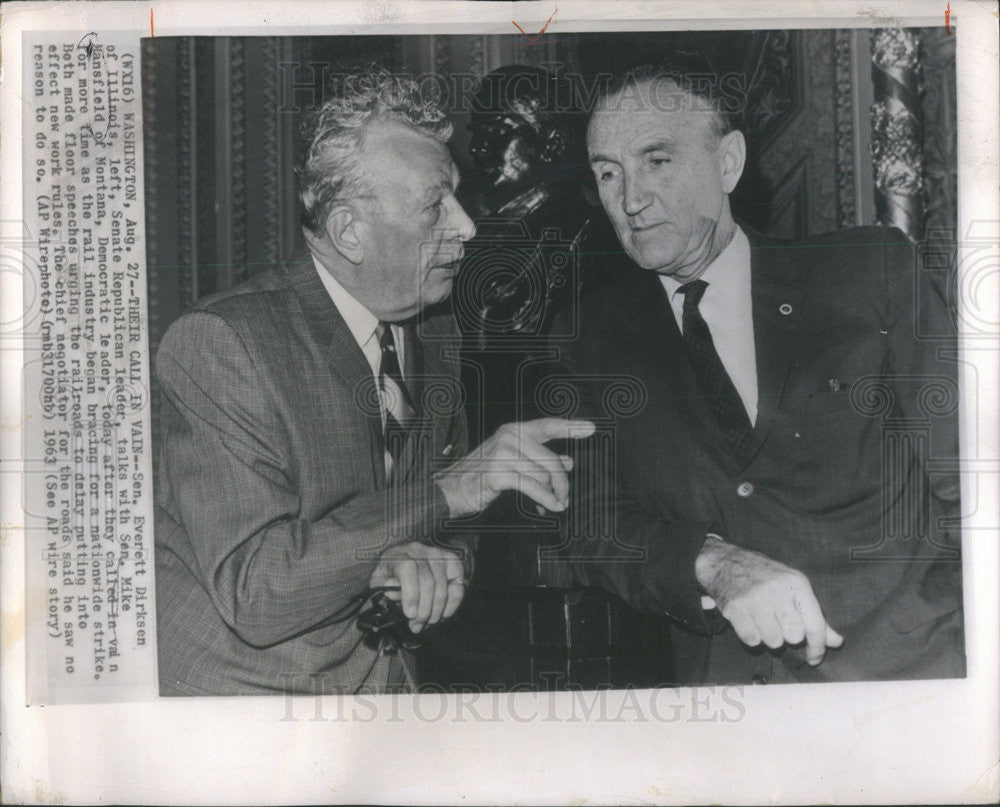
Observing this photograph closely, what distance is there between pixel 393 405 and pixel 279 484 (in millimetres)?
323

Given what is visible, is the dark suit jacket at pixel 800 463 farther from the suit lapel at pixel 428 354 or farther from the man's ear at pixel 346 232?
the man's ear at pixel 346 232

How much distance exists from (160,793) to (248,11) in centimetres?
190

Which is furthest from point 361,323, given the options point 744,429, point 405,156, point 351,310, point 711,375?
point 744,429

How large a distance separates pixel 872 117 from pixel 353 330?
1367mm

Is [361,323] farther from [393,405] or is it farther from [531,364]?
[531,364]

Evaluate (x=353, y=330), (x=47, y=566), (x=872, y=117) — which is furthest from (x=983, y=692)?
(x=47, y=566)

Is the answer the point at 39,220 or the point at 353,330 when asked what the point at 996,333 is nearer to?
the point at 353,330

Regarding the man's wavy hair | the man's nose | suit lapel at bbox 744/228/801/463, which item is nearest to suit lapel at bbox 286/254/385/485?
the man's wavy hair

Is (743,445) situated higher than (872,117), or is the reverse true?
(872,117)

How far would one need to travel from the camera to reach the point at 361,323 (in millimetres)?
2096

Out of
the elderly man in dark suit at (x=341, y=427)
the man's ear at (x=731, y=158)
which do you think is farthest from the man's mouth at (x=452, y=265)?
the man's ear at (x=731, y=158)

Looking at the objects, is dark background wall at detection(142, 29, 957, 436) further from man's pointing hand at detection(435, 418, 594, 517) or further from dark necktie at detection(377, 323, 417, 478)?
man's pointing hand at detection(435, 418, 594, 517)

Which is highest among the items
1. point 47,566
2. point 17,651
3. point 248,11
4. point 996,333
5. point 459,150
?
point 248,11

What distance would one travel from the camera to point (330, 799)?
208 centimetres
